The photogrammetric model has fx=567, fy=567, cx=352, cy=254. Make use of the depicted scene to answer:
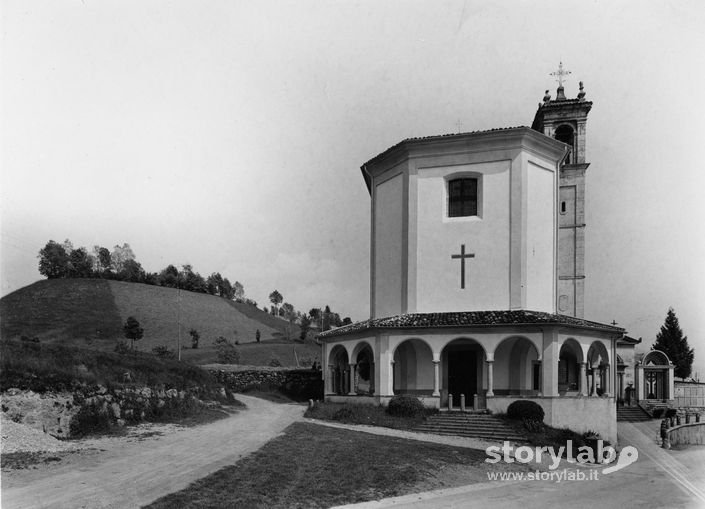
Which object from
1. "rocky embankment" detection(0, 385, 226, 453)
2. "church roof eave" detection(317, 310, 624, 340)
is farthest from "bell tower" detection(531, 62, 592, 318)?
"rocky embankment" detection(0, 385, 226, 453)

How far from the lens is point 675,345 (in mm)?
69938

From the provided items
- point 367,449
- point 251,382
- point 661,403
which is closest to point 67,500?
point 367,449

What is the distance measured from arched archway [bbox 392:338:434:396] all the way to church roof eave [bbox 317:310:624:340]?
3.87 feet

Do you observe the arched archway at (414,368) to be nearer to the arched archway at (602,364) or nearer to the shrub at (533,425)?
the shrub at (533,425)

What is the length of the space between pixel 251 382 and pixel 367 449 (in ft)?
88.6

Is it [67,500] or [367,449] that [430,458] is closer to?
[367,449]

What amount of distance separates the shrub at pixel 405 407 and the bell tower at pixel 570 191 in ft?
68.4

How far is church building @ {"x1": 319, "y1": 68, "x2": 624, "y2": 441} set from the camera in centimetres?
2552

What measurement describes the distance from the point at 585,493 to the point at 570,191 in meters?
33.3

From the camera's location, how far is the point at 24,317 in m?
82.4

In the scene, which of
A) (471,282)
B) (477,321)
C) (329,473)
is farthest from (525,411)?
(329,473)

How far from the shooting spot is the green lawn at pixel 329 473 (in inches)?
451

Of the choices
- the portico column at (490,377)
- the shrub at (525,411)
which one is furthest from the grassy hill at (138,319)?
the shrub at (525,411)

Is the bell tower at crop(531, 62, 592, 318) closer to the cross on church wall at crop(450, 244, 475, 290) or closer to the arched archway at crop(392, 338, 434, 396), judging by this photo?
the cross on church wall at crop(450, 244, 475, 290)
